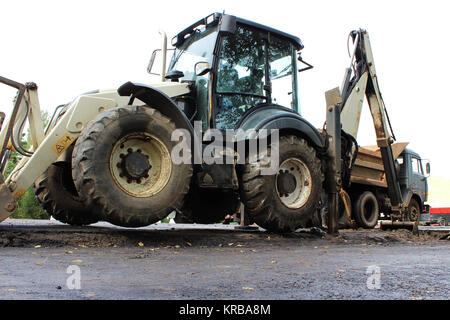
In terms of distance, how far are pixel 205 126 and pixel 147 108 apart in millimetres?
1111

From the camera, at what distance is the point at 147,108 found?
5.37 meters

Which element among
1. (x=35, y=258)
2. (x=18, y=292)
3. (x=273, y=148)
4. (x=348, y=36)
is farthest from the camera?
(x=348, y=36)

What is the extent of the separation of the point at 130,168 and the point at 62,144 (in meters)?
0.89

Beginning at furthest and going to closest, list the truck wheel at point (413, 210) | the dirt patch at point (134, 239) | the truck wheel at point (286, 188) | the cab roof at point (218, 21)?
1. the truck wheel at point (413, 210)
2. the cab roof at point (218, 21)
3. the truck wheel at point (286, 188)
4. the dirt patch at point (134, 239)

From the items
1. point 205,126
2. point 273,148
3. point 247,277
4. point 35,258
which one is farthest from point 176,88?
point 247,277

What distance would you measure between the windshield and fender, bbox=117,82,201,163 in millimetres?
1166

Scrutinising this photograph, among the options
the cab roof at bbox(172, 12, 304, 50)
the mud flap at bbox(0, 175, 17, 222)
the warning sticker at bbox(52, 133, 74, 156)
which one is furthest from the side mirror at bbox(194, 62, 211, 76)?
the mud flap at bbox(0, 175, 17, 222)

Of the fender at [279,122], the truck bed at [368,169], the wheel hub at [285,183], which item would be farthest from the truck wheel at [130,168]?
the truck bed at [368,169]

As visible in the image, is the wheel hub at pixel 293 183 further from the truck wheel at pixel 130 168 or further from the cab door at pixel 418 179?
the cab door at pixel 418 179

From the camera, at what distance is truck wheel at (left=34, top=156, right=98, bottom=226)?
6684 millimetres

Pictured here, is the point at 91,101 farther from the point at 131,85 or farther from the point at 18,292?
the point at 18,292

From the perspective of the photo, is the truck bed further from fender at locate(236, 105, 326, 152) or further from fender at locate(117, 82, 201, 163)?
fender at locate(117, 82, 201, 163)

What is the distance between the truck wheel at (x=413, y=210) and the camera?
1493 cm

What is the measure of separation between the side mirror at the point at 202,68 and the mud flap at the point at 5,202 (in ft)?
9.02
